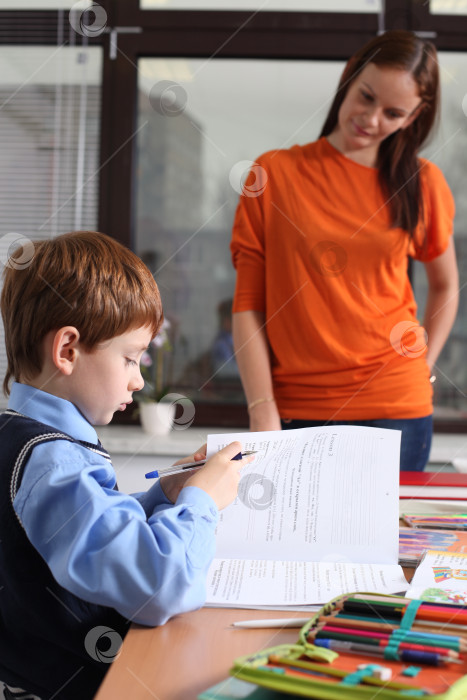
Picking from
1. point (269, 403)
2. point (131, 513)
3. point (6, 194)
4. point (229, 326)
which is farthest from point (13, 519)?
point (6, 194)

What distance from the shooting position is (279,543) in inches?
31.5

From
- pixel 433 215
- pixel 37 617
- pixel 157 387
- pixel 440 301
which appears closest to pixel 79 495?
pixel 37 617

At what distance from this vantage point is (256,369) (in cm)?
141

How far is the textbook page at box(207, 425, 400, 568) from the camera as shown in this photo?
2.60ft

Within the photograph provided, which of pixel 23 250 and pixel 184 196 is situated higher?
pixel 23 250

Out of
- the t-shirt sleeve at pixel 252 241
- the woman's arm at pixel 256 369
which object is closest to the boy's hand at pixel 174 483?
the woman's arm at pixel 256 369

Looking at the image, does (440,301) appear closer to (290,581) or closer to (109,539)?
(290,581)

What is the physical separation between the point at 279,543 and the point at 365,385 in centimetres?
63

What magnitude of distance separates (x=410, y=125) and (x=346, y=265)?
358 mm

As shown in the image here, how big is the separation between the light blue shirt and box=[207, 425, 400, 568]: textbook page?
0.38 ft

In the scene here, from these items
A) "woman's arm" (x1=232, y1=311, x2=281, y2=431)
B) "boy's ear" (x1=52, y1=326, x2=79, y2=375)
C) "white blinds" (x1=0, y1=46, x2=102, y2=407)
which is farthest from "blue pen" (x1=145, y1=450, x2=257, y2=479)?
"white blinds" (x1=0, y1=46, x2=102, y2=407)

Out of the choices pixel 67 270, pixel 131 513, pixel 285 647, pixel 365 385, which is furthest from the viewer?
pixel 365 385

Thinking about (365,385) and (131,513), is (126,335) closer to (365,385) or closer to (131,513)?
(131,513)

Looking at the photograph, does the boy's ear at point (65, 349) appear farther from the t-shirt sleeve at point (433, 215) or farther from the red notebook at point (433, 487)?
the t-shirt sleeve at point (433, 215)
